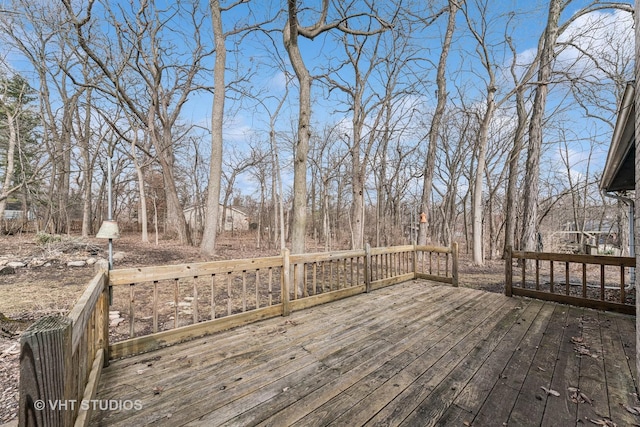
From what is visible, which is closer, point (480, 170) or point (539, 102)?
point (539, 102)

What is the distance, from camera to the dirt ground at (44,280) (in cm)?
277

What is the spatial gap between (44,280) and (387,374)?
7388 millimetres

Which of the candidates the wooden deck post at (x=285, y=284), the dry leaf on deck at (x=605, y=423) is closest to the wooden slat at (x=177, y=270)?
the wooden deck post at (x=285, y=284)

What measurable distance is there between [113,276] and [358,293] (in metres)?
3.68

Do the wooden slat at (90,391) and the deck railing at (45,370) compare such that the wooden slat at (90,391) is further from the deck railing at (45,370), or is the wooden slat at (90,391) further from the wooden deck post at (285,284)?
the wooden deck post at (285,284)

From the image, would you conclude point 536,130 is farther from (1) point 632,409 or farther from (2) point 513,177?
(1) point 632,409

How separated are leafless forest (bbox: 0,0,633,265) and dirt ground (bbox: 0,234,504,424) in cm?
156

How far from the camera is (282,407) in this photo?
1.98 metres

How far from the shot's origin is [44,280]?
5.96m

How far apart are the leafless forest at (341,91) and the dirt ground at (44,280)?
1.56 m

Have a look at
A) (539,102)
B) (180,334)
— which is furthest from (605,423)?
(539,102)

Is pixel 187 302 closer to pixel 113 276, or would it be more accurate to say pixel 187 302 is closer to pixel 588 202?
pixel 113 276

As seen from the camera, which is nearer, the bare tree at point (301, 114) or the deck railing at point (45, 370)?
the deck railing at point (45, 370)

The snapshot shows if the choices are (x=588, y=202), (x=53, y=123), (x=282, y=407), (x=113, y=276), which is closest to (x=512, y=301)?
(x=282, y=407)
